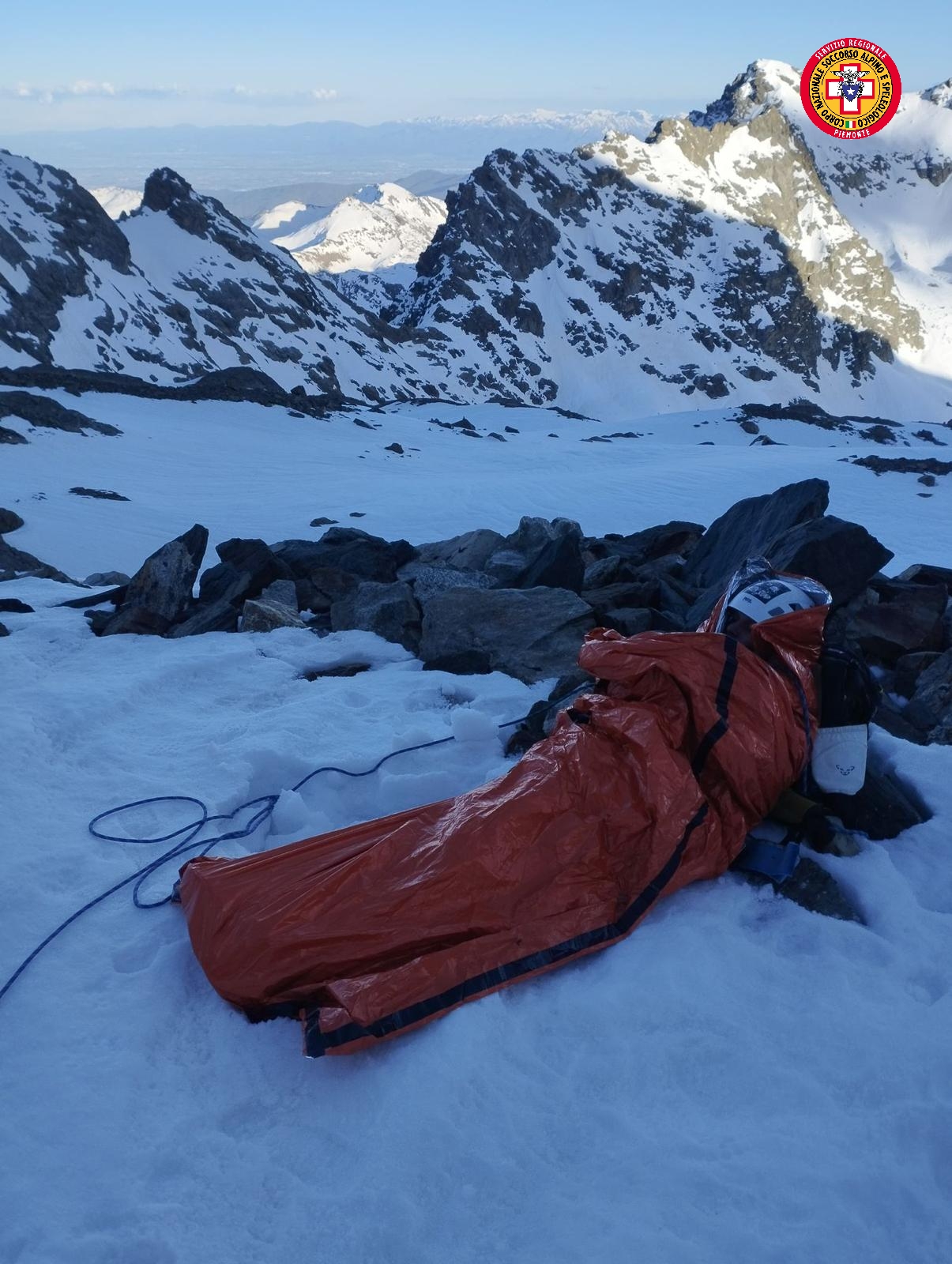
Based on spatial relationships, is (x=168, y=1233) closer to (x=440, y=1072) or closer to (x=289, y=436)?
(x=440, y=1072)

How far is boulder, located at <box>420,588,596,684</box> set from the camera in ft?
17.9

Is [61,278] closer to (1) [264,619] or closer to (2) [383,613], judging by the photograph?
→ (1) [264,619]

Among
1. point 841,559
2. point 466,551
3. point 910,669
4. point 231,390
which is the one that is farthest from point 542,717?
point 231,390

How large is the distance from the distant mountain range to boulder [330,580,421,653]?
39831 mm

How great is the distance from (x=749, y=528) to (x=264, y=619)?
3877mm

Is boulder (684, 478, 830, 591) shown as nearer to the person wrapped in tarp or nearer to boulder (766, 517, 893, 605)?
boulder (766, 517, 893, 605)

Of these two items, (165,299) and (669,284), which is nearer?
(165,299)

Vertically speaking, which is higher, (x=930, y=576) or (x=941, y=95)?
(x=941, y=95)

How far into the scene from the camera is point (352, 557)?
872 centimetres

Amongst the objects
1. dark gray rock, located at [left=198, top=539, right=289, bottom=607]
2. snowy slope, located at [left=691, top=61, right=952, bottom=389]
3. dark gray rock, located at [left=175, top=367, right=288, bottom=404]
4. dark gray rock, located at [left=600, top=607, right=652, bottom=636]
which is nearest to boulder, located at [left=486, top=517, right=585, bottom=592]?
dark gray rock, located at [left=600, top=607, right=652, bottom=636]

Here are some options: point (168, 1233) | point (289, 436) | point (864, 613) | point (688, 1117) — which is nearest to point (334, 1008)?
point (168, 1233)

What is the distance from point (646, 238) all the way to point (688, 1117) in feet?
337

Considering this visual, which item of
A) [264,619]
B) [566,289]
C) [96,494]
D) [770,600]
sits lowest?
[96,494]

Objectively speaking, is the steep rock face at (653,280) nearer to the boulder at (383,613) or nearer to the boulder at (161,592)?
the boulder at (161,592)
